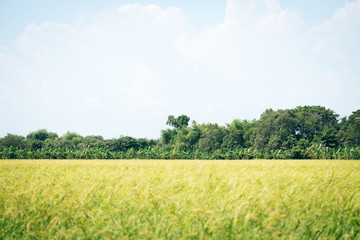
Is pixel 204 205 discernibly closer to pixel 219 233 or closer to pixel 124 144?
pixel 219 233

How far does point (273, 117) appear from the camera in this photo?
45.1 meters

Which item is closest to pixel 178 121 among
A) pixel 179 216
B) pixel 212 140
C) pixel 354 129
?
pixel 212 140

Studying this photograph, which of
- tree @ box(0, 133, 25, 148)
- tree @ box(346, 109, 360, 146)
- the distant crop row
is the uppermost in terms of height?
tree @ box(346, 109, 360, 146)

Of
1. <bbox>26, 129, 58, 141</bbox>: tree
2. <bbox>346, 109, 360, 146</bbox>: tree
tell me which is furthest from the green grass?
<bbox>26, 129, 58, 141</bbox>: tree

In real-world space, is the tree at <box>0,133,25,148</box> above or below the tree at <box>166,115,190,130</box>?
below

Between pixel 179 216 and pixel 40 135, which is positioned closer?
pixel 179 216

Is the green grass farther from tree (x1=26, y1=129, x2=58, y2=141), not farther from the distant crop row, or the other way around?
tree (x1=26, y1=129, x2=58, y2=141)

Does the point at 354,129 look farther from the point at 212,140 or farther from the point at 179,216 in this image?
the point at 179,216

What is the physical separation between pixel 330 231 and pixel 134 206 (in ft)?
9.25

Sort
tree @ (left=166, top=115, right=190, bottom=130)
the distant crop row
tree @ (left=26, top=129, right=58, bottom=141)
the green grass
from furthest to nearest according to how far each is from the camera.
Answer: tree @ (left=26, top=129, right=58, bottom=141) < tree @ (left=166, top=115, right=190, bottom=130) < the distant crop row < the green grass

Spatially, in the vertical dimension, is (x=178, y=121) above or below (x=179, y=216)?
above

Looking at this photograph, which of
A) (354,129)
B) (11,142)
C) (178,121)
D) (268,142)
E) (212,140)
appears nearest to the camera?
(268,142)

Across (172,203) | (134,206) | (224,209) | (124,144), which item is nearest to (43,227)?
(134,206)

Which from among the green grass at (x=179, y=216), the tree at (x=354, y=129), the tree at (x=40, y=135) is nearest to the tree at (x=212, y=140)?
the tree at (x=354, y=129)
